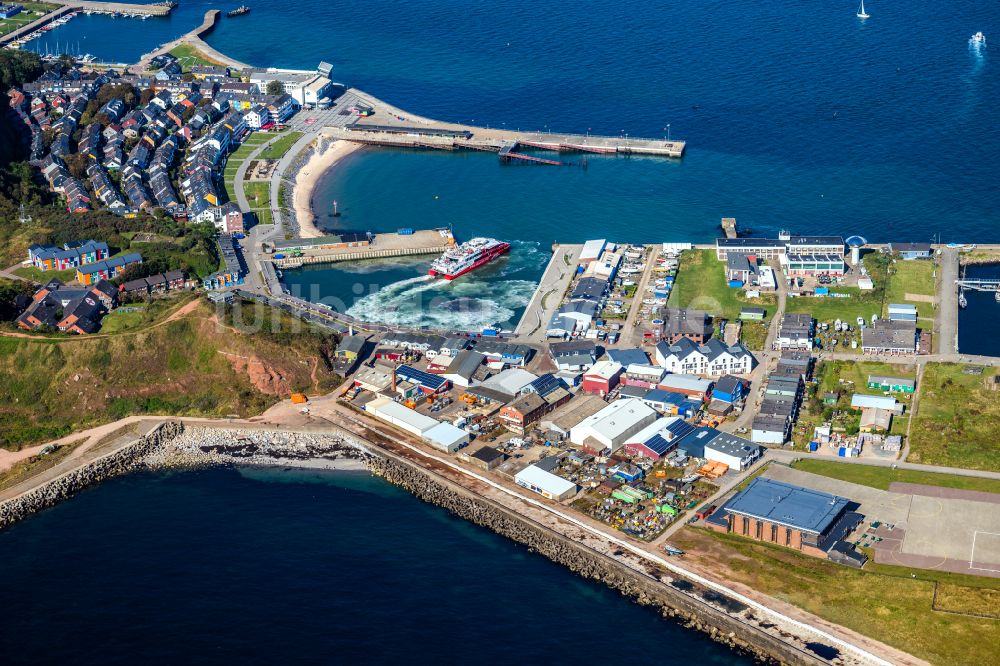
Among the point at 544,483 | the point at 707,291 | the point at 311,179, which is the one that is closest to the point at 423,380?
the point at 544,483

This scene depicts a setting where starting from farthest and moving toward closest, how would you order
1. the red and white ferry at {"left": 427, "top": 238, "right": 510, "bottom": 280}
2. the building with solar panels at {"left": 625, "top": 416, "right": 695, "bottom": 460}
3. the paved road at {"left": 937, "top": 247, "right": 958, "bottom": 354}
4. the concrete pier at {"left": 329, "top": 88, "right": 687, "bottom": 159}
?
the concrete pier at {"left": 329, "top": 88, "right": 687, "bottom": 159} < the red and white ferry at {"left": 427, "top": 238, "right": 510, "bottom": 280} < the paved road at {"left": 937, "top": 247, "right": 958, "bottom": 354} < the building with solar panels at {"left": 625, "top": 416, "right": 695, "bottom": 460}

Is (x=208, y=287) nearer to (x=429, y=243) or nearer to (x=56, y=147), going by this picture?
(x=429, y=243)

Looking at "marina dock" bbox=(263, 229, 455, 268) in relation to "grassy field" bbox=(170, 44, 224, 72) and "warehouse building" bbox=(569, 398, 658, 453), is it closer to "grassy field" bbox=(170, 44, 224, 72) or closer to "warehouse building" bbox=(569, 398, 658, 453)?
"warehouse building" bbox=(569, 398, 658, 453)

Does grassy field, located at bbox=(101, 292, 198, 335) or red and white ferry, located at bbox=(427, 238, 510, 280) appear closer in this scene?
grassy field, located at bbox=(101, 292, 198, 335)

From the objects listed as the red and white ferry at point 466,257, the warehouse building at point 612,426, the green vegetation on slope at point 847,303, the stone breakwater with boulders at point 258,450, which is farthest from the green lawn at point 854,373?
the red and white ferry at point 466,257

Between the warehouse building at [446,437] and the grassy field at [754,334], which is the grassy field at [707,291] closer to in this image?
the grassy field at [754,334]

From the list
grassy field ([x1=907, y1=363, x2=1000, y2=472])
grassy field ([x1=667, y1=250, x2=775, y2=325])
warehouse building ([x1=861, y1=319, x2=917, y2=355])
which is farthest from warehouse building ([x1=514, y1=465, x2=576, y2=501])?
Result: warehouse building ([x1=861, y1=319, x2=917, y2=355])
